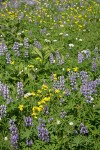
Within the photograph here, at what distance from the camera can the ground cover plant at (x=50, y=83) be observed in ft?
15.6

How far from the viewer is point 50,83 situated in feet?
19.9

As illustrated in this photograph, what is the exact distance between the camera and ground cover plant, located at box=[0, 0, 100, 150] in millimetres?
4750

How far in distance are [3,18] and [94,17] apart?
2919mm

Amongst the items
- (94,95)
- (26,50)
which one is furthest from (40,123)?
(26,50)

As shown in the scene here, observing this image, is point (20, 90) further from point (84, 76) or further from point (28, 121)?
point (84, 76)

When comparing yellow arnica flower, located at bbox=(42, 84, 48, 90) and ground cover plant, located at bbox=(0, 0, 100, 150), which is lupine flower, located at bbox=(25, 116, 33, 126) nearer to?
ground cover plant, located at bbox=(0, 0, 100, 150)

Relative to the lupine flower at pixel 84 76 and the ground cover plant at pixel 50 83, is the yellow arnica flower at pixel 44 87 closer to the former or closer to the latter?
the ground cover plant at pixel 50 83

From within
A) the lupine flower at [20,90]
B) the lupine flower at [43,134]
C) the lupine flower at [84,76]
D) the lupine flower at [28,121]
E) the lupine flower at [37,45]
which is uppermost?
the lupine flower at [37,45]

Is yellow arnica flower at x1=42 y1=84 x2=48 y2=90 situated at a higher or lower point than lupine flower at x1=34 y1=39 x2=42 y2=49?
lower

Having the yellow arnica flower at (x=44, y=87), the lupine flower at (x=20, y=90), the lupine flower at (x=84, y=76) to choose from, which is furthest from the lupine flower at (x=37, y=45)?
the lupine flower at (x=20, y=90)

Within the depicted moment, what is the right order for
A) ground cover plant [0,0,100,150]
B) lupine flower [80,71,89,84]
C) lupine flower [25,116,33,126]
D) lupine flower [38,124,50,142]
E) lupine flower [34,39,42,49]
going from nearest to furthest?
lupine flower [38,124,50,142] < ground cover plant [0,0,100,150] < lupine flower [25,116,33,126] < lupine flower [80,71,89,84] < lupine flower [34,39,42,49]

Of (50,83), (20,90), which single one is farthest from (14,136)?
(50,83)

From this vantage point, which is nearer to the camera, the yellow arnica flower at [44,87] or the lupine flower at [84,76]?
the yellow arnica flower at [44,87]

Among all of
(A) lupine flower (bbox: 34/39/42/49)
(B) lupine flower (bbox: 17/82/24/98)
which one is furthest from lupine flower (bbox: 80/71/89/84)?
(A) lupine flower (bbox: 34/39/42/49)
